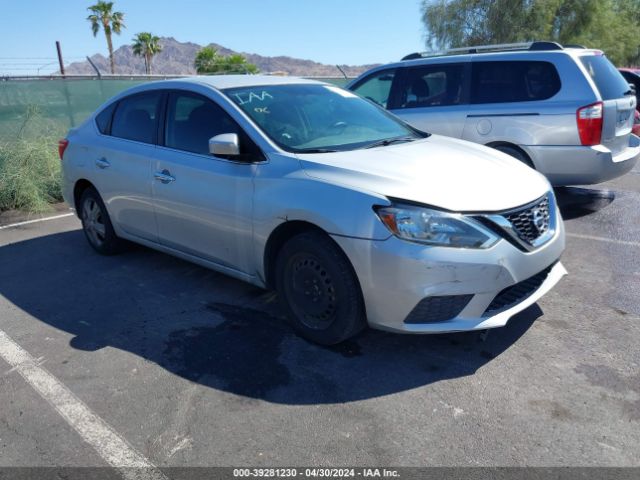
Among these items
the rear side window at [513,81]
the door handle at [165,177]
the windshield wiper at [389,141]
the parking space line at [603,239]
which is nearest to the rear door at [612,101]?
the rear side window at [513,81]

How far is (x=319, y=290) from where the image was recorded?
3.40 meters

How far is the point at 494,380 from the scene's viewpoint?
3086 mm

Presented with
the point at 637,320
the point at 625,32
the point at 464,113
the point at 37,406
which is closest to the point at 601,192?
the point at 464,113

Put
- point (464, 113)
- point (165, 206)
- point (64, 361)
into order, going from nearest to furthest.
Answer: point (64, 361), point (165, 206), point (464, 113)

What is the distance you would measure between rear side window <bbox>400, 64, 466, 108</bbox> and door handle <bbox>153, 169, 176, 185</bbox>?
13.0 ft

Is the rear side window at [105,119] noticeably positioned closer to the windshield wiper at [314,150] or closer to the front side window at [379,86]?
the windshield wiper at [314,150]

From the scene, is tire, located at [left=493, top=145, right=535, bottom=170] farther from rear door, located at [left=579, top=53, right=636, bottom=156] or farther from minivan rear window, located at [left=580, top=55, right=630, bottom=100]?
minivan rear window, located at [left=580, top=55, right=630, bottom=100]

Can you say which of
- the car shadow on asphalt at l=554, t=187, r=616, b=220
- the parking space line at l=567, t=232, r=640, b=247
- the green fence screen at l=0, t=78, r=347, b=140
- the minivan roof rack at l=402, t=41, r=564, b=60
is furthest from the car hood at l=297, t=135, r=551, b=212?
the green fence screen at l=0, t=78, r=347, b=140

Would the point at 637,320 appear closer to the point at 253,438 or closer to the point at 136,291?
the point at 253,438

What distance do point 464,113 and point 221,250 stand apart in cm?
398

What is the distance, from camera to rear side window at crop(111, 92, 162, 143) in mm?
4652

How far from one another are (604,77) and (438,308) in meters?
4.55

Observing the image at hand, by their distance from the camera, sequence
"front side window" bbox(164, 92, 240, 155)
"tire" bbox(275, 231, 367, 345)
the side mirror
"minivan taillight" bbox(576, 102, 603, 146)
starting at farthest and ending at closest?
"minivan taillight" bbox(576, 102, 603, 146)
"front side window" bbox(164, 92, 240, 155)
the side mirror
"tire" bbox(275, 231, 367, 345)

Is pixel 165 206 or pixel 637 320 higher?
pixel 165 206
